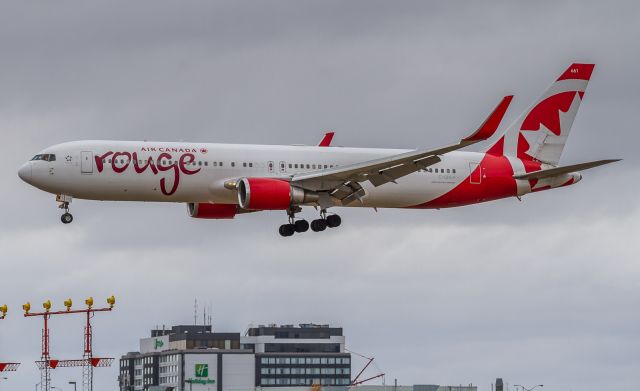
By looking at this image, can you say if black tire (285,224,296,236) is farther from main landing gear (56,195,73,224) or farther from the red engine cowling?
main landing gear (56,195,73,224)

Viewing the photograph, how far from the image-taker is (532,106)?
106625mm

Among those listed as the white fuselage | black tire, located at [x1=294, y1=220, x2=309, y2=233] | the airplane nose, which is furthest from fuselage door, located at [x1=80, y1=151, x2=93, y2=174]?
black tire, located at [x1=294, y1=220, x2=309, y2=233]

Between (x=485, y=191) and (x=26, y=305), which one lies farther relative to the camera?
(x=26, y=305)

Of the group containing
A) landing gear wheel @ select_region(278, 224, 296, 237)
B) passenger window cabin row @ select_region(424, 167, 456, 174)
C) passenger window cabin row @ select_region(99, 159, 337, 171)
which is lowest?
landing gear wheel @ select_region(278, 224, 296, 237)

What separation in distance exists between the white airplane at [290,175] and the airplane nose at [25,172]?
0.06 m

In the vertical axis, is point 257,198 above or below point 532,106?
below

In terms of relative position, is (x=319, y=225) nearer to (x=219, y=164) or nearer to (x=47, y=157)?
(x=219, y=164)

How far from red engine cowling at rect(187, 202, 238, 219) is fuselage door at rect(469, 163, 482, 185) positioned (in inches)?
581

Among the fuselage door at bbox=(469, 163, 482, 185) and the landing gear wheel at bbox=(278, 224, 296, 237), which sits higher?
the fuselage door at bbox=(469, 163, 482, 185)

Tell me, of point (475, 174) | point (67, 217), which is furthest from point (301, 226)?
point (67, 217)

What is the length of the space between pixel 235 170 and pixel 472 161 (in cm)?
1604

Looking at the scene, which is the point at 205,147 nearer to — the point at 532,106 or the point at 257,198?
the point at 257,198

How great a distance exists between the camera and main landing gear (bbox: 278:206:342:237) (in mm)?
97606

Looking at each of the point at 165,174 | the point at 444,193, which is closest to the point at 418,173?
the point at 444,193
